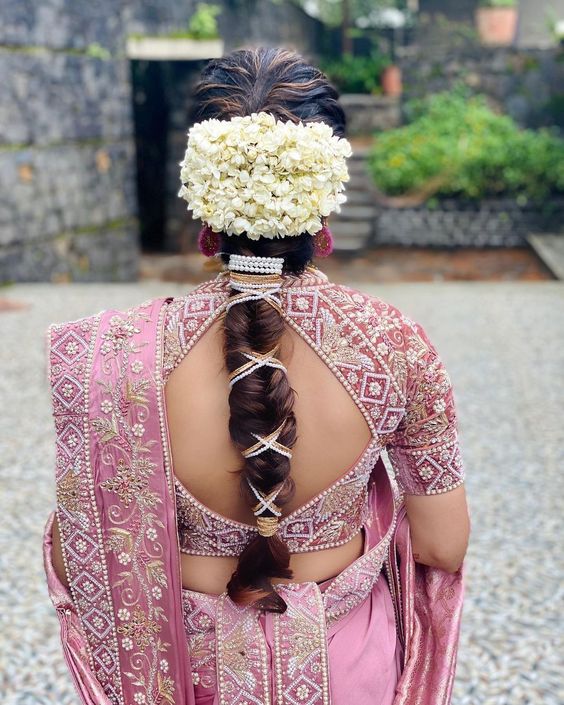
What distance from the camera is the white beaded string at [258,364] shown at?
3.70 ft

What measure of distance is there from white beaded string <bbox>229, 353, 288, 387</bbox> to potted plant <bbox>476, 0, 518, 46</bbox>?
13295 mm

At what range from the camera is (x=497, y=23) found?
1333cm

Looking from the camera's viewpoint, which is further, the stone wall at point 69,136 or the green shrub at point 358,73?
the green shrub at point 358,73

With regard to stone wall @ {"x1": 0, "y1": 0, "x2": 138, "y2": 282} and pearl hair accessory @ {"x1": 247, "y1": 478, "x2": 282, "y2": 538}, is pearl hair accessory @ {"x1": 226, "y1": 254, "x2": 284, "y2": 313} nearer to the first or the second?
pearl hair accessory @ {"x1": 247, "y1": 478, "x2": 282, "y2": 538}

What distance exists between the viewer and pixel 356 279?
9.14m

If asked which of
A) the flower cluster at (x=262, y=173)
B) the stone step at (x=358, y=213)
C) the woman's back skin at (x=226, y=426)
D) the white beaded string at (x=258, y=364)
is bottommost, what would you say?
the stone step at (x=358, y=213)

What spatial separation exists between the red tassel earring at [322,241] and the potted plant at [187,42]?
26.4 ft

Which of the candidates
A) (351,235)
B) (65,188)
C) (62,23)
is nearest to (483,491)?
(65,188)

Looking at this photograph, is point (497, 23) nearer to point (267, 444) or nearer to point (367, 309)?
point (367, 309)

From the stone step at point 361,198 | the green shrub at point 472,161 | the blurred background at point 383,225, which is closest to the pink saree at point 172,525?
the blurred background at point 383,225

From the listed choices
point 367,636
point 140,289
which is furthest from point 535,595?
point 140,289

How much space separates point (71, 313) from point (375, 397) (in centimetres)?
540

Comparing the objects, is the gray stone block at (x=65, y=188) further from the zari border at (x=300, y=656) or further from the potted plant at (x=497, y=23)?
the potted plant at (x=497, y=23)

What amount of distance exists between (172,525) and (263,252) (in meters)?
0.41
